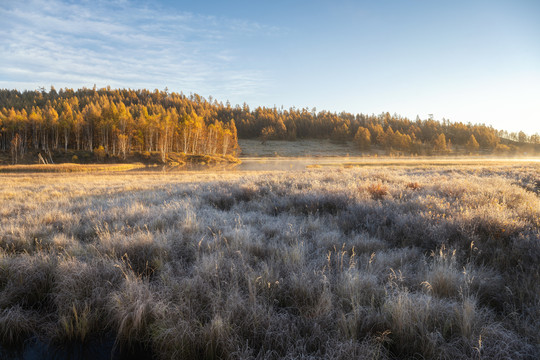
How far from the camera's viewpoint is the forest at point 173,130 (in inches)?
2522

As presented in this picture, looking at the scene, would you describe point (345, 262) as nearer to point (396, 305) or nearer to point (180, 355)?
point (396, 305)

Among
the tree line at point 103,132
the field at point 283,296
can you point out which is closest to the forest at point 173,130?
the tree line at point 103,132

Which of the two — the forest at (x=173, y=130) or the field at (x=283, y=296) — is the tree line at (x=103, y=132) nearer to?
the forest at (x=173, y=130)

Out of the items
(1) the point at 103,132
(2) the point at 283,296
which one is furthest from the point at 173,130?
(2) the point at 283,296

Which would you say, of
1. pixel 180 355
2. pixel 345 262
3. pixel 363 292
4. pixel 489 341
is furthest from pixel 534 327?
pixel 180 355

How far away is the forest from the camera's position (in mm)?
64062

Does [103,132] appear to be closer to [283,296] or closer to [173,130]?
[173,130]

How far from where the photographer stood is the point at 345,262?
11.2 feet

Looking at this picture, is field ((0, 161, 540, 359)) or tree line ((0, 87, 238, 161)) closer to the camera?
field ((0, 161, 540, 359))

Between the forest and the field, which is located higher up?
the forest

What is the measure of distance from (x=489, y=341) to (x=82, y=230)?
6424mm

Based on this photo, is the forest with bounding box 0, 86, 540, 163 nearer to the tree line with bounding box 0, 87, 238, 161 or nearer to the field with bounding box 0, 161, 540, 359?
the tree line with bounding box 0, 87, 238, 161

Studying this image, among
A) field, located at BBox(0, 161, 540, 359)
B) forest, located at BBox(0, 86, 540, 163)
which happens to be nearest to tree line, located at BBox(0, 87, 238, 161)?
forest, located at BBox(0, 86, 540, 163)

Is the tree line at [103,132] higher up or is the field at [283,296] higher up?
the tree line at [103,132]
